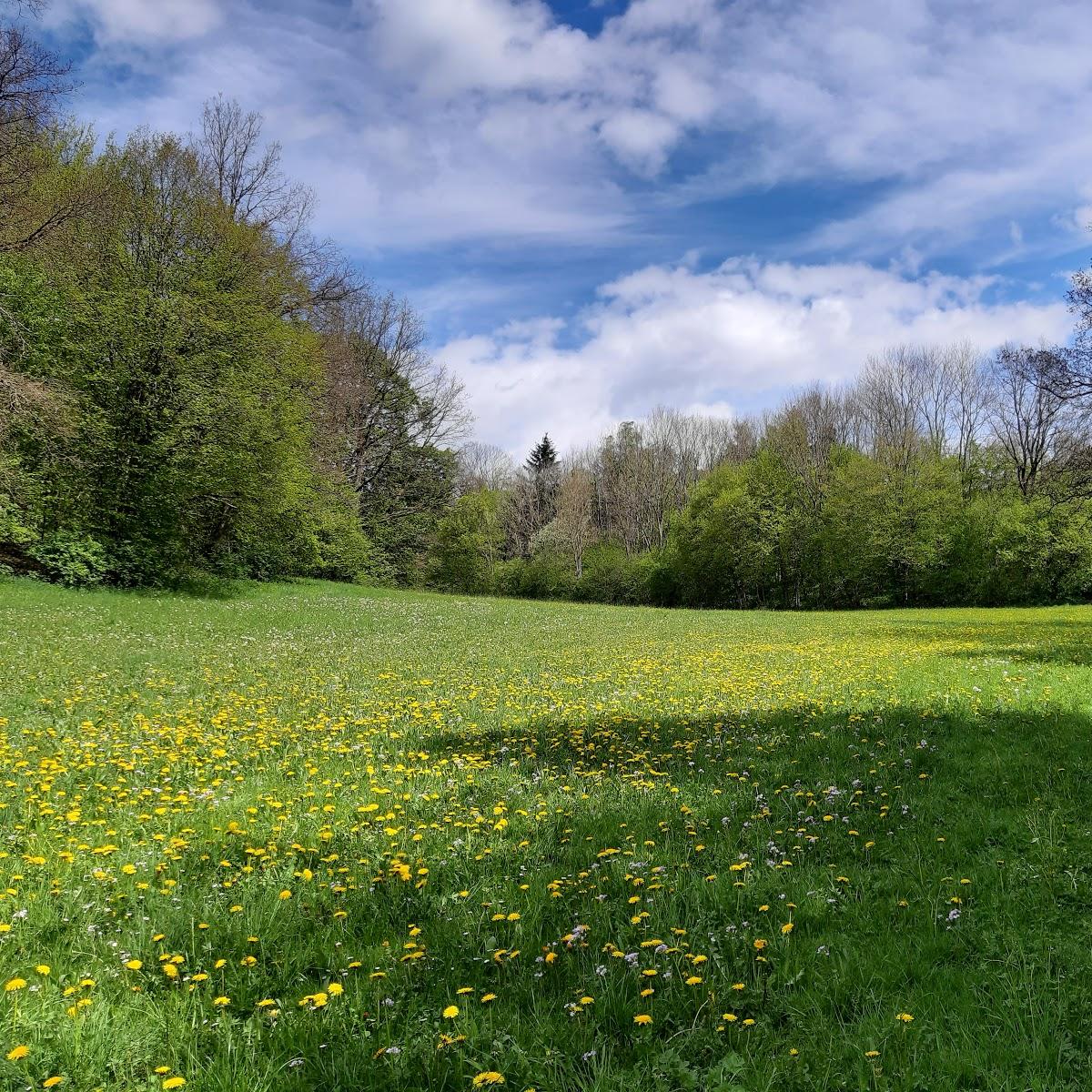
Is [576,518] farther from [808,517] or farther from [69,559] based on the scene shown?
[69,559]

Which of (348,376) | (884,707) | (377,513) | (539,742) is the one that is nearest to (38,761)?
(539,742)

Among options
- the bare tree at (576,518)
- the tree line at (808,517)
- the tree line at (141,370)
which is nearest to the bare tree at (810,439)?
the tree line at (808,517)

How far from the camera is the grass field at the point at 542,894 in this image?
2885 millimetres

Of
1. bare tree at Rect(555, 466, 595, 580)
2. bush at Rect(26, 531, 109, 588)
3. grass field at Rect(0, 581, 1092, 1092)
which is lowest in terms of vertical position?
grass field at Rect(0, 581, 1092, 1092)

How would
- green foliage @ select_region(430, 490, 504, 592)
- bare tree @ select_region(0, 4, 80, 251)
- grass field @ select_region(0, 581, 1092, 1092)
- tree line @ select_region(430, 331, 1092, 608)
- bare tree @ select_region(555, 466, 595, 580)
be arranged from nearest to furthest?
grass field @ select_region(0, 581, 1092, 1092) < bare tree @ select_region(0, 4, 80, 251) < tree line @ select_region(430, 331, 1092, 608) < bare tree @ select_region(555, 466, 595, 580) < green foliage @ select_region(430, 490, 504, 592)

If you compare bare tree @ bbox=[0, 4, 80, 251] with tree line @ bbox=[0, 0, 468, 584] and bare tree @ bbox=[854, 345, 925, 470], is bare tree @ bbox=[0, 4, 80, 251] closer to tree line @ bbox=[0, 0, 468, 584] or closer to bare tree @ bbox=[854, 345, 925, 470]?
tree line @ bbox=[0, 0, 468, 584]

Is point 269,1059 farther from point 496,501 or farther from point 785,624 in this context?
point 496,501

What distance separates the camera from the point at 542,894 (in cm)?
423

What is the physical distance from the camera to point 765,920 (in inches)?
156

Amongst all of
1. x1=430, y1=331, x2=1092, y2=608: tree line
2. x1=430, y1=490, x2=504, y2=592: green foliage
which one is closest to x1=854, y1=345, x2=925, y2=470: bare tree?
x1=430, y1=331, x2=1092, y2=608: tree line

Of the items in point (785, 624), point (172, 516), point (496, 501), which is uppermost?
point (496, 501)

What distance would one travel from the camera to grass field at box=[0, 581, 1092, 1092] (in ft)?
9.46

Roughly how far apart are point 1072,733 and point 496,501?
65.1 meters

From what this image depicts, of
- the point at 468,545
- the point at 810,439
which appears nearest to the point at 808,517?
the point at 810,439
